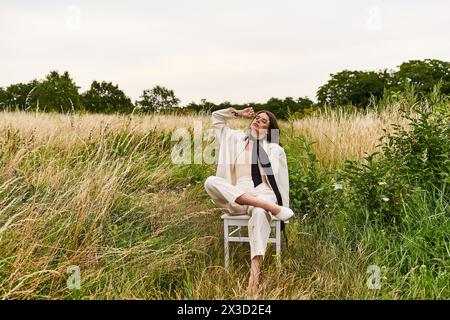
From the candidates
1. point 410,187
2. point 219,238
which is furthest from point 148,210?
point 410,187

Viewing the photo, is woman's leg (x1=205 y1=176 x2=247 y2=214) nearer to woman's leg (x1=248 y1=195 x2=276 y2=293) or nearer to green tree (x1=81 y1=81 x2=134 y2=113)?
woman's leg (x1=248 y1=195 x2=276 y2=293)

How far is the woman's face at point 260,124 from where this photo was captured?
3.69 meters

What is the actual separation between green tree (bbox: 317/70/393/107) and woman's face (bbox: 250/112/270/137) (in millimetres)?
18819

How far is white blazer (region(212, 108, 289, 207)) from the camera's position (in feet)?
11.6

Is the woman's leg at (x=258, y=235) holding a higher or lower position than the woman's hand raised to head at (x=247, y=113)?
lower

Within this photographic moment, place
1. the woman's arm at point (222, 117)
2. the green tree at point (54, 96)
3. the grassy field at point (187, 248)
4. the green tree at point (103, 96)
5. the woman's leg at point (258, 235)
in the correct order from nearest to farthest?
1. the grassy field at point (187, 248)
2. the woman's leg at point (258, 235)
3. the woman's arm at point (222, 117)
4. the green tree at point (54, 96)
5. the green tree at point (103, 96)

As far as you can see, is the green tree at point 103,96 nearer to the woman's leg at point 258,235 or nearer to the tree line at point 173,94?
the tree line at point 173,94

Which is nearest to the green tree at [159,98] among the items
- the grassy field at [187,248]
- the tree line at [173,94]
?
the tree line at [173,94]

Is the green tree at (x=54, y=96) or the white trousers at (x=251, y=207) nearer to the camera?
the white trousers at (x=251, y=207)

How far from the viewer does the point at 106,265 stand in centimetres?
309

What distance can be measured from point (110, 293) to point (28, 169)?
6.78 ft

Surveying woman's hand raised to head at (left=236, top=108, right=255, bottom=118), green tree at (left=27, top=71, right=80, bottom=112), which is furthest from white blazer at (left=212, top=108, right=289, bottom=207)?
green tree at (left=27, top=71, right=80, bottom=112)

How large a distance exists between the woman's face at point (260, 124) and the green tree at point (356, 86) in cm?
1882
